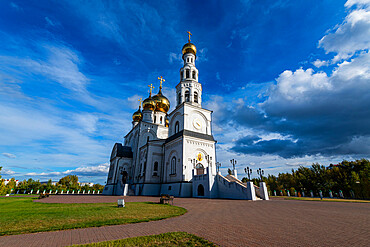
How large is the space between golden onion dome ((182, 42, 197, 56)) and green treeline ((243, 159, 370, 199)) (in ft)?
105

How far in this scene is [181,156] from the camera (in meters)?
24.6

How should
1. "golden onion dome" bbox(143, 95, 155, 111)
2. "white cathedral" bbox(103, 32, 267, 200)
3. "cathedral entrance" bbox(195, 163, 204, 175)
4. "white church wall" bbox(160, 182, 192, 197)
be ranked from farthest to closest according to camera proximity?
"golden onion dome" bbox(143, 95, 155, 111), "cathedral entrance" bbox(195, 163, 204, 175), "white church wall" bbox(160, 182, 192, 197), "white cathedral" bbox(103, 32, 267, 200)

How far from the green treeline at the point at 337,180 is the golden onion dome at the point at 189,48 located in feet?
105

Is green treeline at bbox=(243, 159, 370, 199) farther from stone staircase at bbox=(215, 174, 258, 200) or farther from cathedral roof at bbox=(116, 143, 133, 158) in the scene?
cathedral roof at bbox=(116, 143, 133, 158)

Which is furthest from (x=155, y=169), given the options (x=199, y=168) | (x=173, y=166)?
(x=199, y=168)

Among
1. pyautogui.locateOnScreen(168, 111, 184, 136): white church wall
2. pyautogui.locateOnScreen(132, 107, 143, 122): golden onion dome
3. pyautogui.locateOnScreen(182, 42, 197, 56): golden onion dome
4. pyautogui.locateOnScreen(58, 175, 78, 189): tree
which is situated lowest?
pyautogui.locateOnScreen(58, 175, 78, 189): tree

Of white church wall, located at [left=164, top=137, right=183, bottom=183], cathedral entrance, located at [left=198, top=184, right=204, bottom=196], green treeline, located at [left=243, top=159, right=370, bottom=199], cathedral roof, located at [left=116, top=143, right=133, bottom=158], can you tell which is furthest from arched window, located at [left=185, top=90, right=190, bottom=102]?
green treeline, located at [left=243, top=159, right=370, bottom=199]

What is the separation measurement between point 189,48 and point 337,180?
1755 inches

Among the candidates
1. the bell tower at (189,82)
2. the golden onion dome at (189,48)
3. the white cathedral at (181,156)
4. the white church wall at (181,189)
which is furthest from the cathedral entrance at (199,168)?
the golden onion dome at (189,48)

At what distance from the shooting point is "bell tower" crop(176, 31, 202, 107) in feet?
101

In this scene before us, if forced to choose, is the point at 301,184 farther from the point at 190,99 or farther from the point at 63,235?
the point at 63,235

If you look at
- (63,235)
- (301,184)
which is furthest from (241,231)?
(301,184)

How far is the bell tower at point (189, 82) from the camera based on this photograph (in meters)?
30.9

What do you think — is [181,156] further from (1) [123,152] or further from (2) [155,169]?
(1) [123,152]
